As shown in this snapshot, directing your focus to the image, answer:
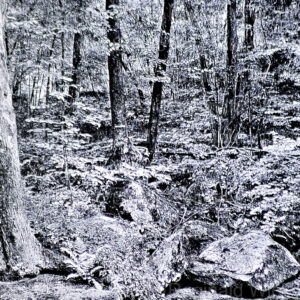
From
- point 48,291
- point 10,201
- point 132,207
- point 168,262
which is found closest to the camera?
point 48,291

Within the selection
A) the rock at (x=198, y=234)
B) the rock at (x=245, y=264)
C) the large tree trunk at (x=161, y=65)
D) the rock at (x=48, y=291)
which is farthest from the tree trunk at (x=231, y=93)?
the rock at (x=48, y=291)

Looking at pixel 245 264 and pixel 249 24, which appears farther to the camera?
pixel 249 24

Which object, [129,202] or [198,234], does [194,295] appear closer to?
[198,234]

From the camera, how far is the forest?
13.1ft

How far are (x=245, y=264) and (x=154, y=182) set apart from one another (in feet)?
9.39

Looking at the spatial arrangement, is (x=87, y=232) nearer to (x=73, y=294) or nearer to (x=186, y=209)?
(x=73, y=294)

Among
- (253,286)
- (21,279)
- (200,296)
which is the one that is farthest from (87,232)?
(253,286)

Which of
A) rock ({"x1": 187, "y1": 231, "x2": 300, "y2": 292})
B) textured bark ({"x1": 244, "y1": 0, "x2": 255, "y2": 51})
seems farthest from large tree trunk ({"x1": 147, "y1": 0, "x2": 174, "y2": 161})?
rock ({"x1": 187, "y1": 231, "x2": 300, "y2": 292})

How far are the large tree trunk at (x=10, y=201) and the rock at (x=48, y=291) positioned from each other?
0.61 ft

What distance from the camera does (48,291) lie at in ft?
12.3

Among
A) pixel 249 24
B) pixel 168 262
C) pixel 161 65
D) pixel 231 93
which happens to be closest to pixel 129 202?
pixel 168 262

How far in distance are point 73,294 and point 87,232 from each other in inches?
54.0

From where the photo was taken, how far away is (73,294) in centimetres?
372

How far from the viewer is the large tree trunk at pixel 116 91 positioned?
615cm
